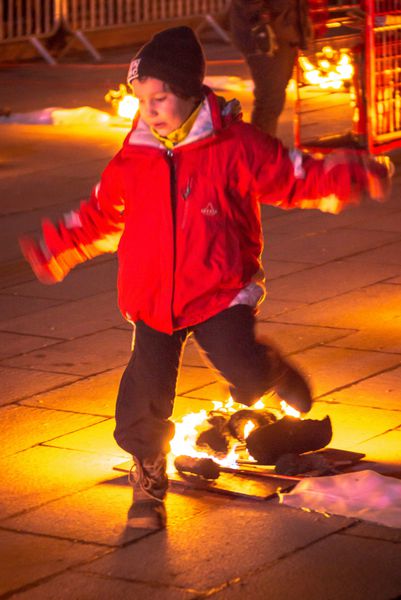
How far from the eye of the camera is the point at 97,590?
421cm

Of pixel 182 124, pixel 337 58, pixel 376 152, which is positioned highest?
pixel 182 124

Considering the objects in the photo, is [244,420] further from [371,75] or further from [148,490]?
[371,75]

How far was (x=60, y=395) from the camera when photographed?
6.23m

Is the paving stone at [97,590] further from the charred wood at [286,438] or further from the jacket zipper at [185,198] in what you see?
the jacket zipper at [185,198]

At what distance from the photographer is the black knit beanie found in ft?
15.8

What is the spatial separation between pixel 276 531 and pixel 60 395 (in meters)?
1.84

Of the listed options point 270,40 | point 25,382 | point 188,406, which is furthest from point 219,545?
point 270,40

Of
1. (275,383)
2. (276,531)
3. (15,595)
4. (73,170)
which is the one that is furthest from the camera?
(73,170)

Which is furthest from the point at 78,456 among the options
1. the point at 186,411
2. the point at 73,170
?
the point at 73,170

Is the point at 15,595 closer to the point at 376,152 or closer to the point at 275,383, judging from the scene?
the point at 275,383

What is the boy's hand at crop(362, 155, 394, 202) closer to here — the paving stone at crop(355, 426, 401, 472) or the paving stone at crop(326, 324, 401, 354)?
the paving stone at crop(355, 426, 401, 472)

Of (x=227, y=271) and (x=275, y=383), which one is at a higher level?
(x=227, y=271)

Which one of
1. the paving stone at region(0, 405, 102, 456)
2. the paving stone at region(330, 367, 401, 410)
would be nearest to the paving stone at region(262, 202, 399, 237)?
the paving stone at region(330, 367, 401, 410)

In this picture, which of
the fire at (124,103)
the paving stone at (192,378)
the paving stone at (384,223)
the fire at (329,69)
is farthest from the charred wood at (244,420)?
the fire at (124,103)
